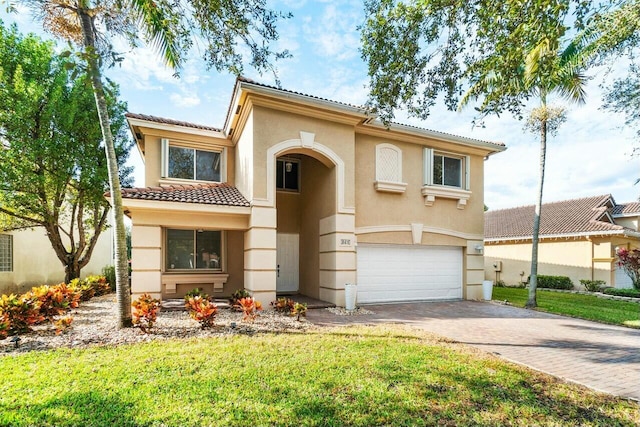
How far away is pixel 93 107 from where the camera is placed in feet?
43.5

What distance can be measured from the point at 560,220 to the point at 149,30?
2485cm

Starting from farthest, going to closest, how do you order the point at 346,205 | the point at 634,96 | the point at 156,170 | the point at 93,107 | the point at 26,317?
the point at 93,107
the point at 156,170
the point at 346,205
the point at 634,96
the point at 26,317

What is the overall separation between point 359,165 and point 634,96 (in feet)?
26.7

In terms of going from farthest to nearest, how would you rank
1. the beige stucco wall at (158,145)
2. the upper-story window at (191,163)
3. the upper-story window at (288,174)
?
the upper-story window at (288,174), the upper-story window at (191,163), the beige stucco wall at (158,145)

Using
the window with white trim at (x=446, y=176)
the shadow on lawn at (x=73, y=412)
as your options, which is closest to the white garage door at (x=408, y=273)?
the window with white trim at (x=446, y=176)

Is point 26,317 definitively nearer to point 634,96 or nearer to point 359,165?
Answer: point 359,165

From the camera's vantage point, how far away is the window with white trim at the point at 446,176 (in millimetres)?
12641

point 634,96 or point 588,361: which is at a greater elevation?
point 634,96

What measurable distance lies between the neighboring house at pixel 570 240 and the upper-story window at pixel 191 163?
65.3 ft

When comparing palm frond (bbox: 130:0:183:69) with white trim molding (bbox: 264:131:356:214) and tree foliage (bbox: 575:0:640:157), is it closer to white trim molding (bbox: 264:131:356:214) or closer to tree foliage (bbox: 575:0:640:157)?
white trim molding (bbox: 264:131:356:214)

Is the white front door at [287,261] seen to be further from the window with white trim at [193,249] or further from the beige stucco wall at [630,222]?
the beige stucco wall at [630,222]

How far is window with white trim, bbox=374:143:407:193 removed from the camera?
11.9 m

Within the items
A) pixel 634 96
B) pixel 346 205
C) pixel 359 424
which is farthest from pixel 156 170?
pixel 634 96

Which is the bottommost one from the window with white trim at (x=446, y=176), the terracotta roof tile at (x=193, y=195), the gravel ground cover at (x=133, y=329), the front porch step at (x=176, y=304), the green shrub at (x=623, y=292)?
the green shrub at (x=623, y=292)
